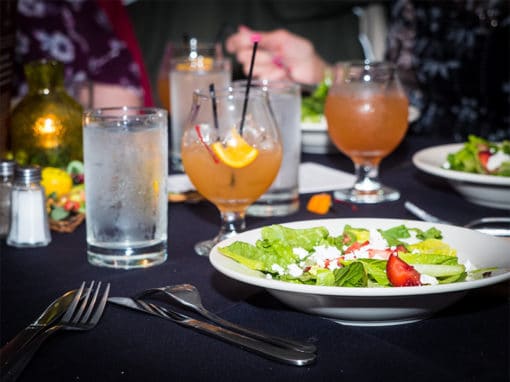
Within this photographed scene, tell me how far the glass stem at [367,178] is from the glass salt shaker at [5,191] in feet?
2.09

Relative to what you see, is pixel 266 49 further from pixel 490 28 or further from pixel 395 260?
pixel 395 260

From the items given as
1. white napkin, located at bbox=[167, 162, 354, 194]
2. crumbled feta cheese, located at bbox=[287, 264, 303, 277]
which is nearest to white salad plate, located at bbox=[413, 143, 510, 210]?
white napkin, located at bbox=[167, 162, 354, 194]

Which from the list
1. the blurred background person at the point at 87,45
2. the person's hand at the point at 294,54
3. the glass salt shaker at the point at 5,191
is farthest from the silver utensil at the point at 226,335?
the person's hand at the point at 294,54

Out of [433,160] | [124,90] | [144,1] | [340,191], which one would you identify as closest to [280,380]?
[340,191]

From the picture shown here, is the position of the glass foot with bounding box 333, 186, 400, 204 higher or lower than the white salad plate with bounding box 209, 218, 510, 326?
lower

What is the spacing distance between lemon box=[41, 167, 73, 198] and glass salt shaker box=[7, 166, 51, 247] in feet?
0.54

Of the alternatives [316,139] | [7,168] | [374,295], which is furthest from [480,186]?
[7,168]

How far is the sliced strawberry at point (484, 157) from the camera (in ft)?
4.82

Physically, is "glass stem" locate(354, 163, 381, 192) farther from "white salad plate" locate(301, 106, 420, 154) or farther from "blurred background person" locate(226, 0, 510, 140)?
"blurred background person" locate(226, 0, 510, 140)

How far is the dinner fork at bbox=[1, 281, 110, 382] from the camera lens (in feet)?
2.47

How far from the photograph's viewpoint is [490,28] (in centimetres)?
256

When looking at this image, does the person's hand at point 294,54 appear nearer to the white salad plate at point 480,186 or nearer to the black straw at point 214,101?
the white salad plate at point 480,186

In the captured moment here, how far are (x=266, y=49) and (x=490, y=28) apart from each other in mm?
724

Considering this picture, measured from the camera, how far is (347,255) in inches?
35.9
